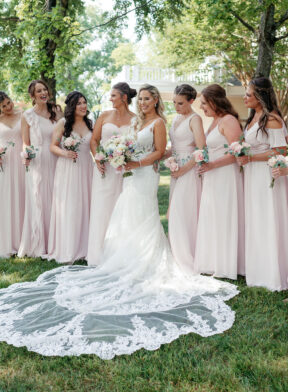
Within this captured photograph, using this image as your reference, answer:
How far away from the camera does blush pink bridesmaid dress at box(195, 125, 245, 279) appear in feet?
18.5

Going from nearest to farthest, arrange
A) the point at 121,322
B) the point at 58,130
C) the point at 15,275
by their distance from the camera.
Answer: the point at 121,322
the point at 15,275
the point at 58,130

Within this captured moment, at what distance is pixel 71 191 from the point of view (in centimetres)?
669

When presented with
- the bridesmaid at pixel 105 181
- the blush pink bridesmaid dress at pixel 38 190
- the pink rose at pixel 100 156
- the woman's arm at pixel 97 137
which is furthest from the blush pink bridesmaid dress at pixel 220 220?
the blush pink bridesmaid dress at pixel 38 190

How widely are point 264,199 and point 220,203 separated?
0.64 metres

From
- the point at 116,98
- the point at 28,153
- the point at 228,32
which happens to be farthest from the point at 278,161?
the point at 228,32

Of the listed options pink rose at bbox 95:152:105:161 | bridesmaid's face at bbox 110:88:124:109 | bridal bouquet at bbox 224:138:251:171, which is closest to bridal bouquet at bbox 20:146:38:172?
pink rose at bbox 95:152:105:161

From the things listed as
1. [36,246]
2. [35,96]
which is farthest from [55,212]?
[35,96]

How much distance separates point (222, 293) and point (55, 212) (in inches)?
124

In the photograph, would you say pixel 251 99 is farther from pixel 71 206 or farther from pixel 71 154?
pixel 71 206

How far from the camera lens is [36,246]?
692 centimetres

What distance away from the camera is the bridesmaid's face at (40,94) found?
6.75m

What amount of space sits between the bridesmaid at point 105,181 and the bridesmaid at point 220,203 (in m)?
1.24

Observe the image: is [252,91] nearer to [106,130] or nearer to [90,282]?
[106,130]

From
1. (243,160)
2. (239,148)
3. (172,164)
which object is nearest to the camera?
(239,148)
